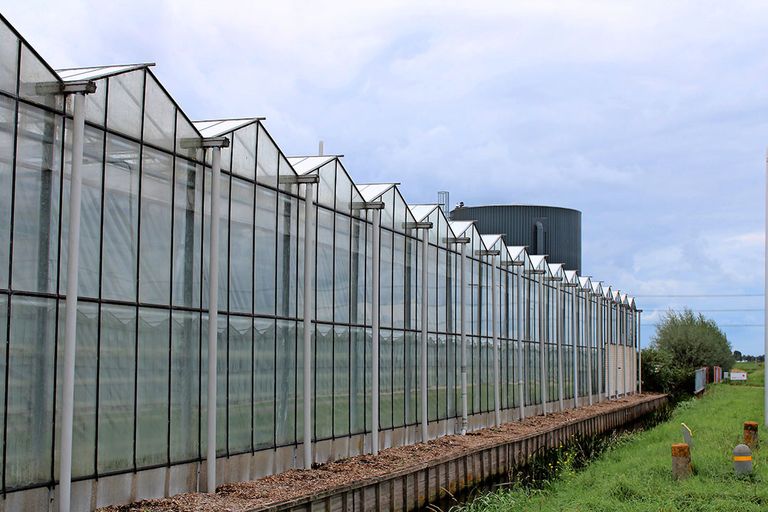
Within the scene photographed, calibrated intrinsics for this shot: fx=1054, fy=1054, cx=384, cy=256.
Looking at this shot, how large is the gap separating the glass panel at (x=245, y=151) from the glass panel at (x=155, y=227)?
7.15 ft

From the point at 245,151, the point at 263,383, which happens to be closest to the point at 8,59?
the point at 245,151

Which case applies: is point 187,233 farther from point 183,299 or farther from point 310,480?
point 310,480

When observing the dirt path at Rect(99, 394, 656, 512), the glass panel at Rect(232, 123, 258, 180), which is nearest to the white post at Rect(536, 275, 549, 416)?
the dirt path at Rect(99, 394, 656, 512)

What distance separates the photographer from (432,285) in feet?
97.2

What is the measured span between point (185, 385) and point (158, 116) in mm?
4253

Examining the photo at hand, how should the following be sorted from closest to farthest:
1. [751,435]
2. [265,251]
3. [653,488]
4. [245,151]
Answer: [245,151] < [265,251] < [653,488] < [751,435]

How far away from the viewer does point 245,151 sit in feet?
62.3

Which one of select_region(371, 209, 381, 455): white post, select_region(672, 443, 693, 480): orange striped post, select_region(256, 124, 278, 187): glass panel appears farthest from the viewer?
select_region(371, 209, 381, 455): white post

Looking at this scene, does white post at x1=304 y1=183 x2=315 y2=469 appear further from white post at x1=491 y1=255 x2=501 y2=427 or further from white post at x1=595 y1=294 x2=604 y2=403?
white post at x1=595 y1=294 x2=604 y2=403

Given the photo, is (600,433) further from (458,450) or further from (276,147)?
(276,147)

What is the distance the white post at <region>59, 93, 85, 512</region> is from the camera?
13078 millimetres

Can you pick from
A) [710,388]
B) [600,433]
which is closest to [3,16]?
[600,433]

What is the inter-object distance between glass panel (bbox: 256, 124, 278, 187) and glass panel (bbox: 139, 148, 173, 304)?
10.2 ft

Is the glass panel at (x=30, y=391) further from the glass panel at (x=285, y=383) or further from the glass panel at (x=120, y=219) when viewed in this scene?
the glass panel at (x=285, y=383)
